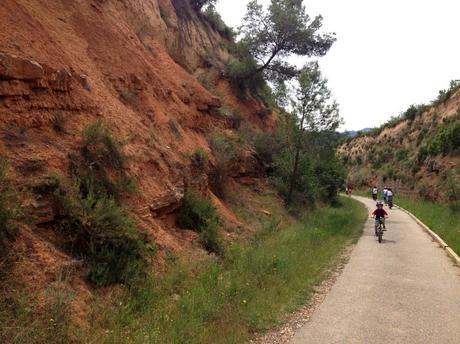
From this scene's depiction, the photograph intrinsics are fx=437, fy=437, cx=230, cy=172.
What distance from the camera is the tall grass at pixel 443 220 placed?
15057 mm

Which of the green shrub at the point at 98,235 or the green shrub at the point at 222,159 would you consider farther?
the green shrub at the point at 222,159

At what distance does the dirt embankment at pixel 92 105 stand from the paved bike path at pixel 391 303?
368 centimetres

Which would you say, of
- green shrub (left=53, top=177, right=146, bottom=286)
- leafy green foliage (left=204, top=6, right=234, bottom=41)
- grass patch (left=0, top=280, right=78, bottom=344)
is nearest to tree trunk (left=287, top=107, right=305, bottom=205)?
leafy green foliage (left=204, top=6, right=234, bottom=41)

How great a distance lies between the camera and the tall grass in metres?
15.1

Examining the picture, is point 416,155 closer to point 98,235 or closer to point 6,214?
point 98,235

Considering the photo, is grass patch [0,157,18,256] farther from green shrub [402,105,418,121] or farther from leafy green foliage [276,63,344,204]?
green shrub [402,105,418,121]

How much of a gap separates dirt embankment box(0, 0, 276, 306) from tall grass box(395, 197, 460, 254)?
7652 millimetres

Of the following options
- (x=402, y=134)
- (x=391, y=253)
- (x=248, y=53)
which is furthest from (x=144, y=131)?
(x=402, y=134)

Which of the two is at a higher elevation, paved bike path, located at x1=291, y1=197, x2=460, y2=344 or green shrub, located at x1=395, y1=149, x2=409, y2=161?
green shrub, located at x1=395, y1=149, x2=409, y2=161

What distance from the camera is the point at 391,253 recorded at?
13758 millimetres

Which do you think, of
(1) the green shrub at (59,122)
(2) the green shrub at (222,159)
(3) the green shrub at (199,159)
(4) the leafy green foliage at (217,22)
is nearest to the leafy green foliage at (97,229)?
(1) the green shrub at (59,122)

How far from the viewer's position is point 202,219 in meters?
12.0

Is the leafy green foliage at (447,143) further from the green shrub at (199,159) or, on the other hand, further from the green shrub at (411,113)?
the green shrub at (199,159)

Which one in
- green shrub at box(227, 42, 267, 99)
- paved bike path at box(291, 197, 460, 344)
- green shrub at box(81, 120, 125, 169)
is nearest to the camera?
paved bike path at box(291, 197, 460, 344)
